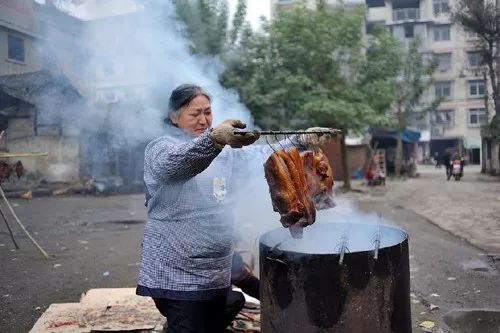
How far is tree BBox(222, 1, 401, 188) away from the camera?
16.9 metres

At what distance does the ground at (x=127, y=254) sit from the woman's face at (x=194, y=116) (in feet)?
11.0

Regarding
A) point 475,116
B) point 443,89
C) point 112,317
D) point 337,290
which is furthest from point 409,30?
point 337,290

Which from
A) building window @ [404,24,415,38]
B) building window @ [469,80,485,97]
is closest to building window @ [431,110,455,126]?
building window @ [469,80,485,97]

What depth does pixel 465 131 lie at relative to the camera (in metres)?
50.6

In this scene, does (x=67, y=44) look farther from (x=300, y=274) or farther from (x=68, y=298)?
(x=300, y=274)

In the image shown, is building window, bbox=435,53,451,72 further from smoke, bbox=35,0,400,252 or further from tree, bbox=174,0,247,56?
smoke, bbox=35,0,400,252

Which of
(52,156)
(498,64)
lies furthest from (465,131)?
(52,156)

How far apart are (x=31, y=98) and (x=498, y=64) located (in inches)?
1000

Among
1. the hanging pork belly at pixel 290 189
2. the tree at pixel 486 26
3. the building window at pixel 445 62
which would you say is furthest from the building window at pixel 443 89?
the hanging pork belly at pixel 290 189

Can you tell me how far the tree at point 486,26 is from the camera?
82.9ft

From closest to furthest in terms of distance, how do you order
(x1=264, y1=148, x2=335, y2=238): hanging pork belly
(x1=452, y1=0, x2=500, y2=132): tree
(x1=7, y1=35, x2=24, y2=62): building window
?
(x1=264, y1=148, x2=335, y2=238): hanging pork belly → (x1=7, y1=35, x2=24, y2=62): building window → (x1=452, y1=0, x2=500, y2=132): tree

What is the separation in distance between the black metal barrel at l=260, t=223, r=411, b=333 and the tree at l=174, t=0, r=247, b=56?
27.2 ft

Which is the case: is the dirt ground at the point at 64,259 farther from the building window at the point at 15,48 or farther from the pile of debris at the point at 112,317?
the building window at the point at 15,48

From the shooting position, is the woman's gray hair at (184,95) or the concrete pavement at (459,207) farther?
the concrete pavement at (459,207)
